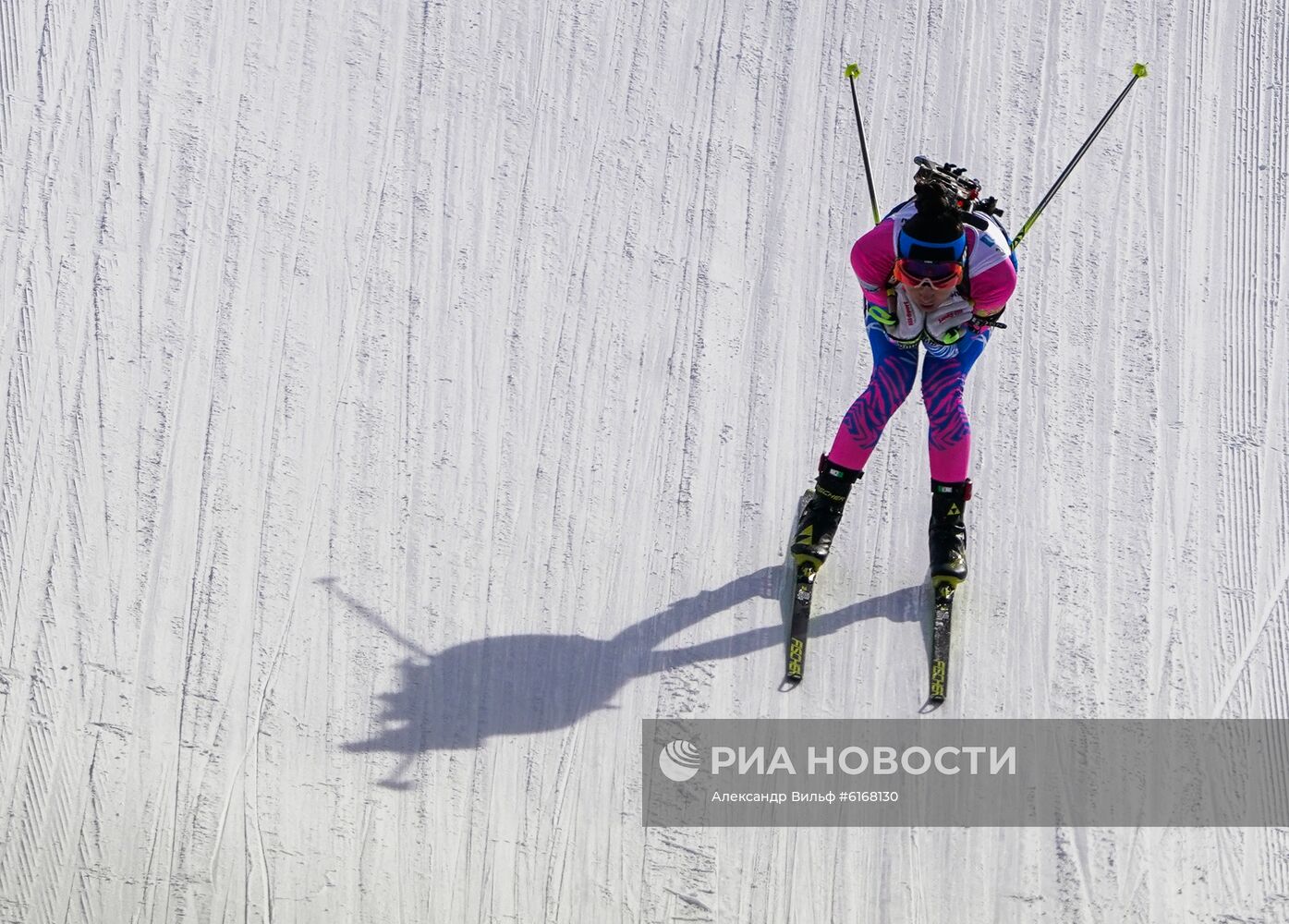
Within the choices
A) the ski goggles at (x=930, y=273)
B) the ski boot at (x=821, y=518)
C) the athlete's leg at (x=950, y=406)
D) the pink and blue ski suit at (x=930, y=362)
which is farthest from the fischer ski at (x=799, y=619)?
the ski goggles at (x=930, y=273)

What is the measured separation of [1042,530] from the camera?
5859 millimetres

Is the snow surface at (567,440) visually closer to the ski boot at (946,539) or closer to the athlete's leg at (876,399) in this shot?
the ski boot at (946,539)

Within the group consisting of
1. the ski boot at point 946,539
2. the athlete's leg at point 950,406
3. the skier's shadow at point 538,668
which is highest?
the athlete's leg at point 950,406

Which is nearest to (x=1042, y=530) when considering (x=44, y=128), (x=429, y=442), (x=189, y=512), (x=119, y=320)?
(x=429, y=442)

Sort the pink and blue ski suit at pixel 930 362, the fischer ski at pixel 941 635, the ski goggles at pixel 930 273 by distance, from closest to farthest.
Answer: the ski goggles at pixel 930 273, the pink and blue ski suit at pixel 930 362, the fischer ski at pixel 941 635

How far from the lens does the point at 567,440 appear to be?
6000 mm

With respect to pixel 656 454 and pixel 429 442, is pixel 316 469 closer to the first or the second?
pixel 429 442

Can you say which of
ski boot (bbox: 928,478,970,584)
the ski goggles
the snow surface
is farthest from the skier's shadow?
the ski goggles

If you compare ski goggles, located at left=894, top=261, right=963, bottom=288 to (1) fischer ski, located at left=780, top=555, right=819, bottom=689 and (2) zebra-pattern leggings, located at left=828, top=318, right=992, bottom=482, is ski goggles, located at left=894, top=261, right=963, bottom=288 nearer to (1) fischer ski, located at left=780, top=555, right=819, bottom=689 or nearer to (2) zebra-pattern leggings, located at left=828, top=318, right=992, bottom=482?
(2) zebra-pattern leggings, located at left=828, top=318, right=992, bottom=482

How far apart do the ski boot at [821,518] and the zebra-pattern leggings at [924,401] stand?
74mm

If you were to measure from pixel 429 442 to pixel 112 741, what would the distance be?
1604mm

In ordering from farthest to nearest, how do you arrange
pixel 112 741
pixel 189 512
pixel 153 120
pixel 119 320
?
pixel 153 120 → pixel 119 320 → pixel 189 512 → pixel 112 741

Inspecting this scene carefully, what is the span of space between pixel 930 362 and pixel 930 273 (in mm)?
628

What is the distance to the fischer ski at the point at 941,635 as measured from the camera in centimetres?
549
